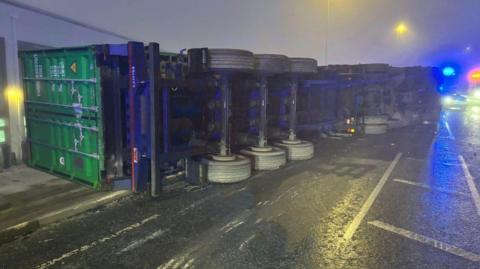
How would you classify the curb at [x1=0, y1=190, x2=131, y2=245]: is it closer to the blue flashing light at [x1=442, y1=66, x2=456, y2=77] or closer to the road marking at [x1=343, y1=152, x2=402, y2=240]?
the road marking at [x1=343, y1=152, x2=402, y2=240]

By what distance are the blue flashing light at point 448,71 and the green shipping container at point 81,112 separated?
1762cm

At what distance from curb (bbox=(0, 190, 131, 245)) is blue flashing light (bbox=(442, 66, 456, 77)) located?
18.1 m

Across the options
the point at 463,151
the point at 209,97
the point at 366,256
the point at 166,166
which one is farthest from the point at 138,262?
the point at 463,151

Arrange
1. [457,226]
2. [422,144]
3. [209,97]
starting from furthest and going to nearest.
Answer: [422,144] < [209,97] < [457,226]

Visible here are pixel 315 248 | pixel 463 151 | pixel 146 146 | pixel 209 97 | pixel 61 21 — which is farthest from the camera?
pixel 463 151

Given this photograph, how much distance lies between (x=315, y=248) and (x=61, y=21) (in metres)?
8.92

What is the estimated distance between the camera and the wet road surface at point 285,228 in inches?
159

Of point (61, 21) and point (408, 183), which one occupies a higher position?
point (61, 21)

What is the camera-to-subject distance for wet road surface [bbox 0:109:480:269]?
404cm

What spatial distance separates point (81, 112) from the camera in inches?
264

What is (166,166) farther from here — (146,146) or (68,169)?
(68,169)

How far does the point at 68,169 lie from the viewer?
7141mm

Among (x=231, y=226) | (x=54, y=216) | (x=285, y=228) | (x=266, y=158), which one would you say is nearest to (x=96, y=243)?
(x=54, y=216)

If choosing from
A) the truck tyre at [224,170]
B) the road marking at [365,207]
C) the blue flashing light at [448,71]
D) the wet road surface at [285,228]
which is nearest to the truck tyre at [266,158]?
the wet road surface at [285,228]
